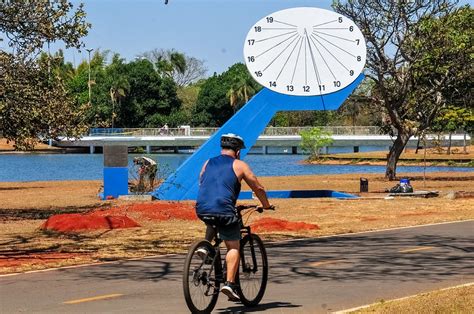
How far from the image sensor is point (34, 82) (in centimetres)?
2642

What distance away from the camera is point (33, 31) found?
23484 mm

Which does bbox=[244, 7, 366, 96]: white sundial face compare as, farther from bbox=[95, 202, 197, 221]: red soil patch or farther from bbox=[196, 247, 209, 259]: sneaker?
bbox=[196, 247, 209, 259]: sneaker

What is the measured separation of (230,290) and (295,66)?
74.7 ft

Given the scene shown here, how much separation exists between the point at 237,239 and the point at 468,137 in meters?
108

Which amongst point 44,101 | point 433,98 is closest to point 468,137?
point 433,98

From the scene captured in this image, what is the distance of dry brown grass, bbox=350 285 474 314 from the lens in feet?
31.9

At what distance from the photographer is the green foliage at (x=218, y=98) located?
387 feet

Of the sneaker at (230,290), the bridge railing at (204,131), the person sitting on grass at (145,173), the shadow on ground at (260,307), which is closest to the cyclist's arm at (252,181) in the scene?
the sneaker at (230,290)

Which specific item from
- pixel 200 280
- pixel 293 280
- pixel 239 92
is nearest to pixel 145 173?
pixel 293 280

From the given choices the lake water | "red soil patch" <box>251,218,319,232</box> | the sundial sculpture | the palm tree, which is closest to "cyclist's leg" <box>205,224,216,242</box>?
"red soil patch" <box>251,218,319,232</box>

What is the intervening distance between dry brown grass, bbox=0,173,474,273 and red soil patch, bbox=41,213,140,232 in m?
0.44

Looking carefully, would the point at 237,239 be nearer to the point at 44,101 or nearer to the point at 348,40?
the point at 44,101

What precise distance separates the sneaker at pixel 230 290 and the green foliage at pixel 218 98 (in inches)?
4186

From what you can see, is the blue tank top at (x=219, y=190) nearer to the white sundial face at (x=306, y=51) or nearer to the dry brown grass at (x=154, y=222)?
the dry brown grass at (x=154, y=222)
